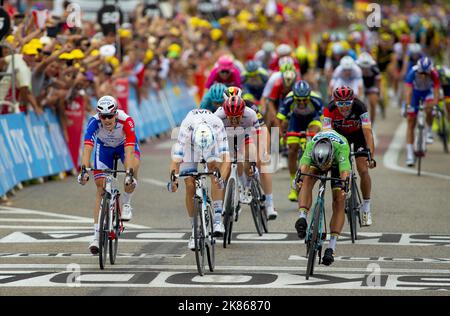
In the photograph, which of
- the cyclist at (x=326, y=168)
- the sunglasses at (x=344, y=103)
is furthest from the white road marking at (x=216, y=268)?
the sunglasses at (x=344, y=103)

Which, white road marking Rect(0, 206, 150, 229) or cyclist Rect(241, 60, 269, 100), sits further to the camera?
cyclist Rect(241, 60, 269, 100)

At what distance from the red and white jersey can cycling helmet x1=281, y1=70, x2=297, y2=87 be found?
6410 mm

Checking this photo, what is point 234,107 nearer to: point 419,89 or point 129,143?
point 129,143

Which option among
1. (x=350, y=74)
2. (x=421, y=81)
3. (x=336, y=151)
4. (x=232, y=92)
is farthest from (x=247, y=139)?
(x=350, y=74)

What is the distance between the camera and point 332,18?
3000 inches

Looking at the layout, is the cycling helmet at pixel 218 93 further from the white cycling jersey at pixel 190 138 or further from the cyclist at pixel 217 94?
the white cycling jersey at pixel 190 138

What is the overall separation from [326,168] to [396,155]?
14.1 metres

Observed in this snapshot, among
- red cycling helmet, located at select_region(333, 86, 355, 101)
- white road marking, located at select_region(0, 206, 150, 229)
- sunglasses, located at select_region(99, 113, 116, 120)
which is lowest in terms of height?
white road marking, located at select_region(0, 206, 150, 229)

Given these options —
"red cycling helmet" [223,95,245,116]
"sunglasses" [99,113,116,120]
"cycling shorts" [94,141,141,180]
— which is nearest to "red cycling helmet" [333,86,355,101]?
"red cycling helmet" [223,95,245,116]

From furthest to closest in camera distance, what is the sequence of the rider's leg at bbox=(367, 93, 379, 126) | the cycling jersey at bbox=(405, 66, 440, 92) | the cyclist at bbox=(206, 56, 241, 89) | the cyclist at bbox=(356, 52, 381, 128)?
the rider's leg at bbox=(367, 93, 379, 126) < the cyclist at bbox=(356, 52, 381, 128) < the cycling jersey at bbox=(405, 66, 440, 92) < the cyclist at bbox=(206, 56, 241, 89)

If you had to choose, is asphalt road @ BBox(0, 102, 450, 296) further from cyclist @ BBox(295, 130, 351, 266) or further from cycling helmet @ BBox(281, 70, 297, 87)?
cycling helmet @ BBox(281, 70, 297, 87)

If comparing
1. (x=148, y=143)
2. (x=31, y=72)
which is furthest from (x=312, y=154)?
(x=148, y=143)

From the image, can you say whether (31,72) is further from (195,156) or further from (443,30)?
(443,30)

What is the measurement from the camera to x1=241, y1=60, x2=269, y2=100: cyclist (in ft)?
77.8
